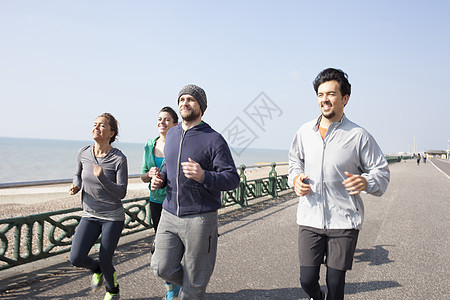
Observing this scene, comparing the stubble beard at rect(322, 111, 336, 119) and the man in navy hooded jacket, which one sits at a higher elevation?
the stubble beard at rect(322, 111, 336, 119)

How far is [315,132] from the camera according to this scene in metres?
2.82

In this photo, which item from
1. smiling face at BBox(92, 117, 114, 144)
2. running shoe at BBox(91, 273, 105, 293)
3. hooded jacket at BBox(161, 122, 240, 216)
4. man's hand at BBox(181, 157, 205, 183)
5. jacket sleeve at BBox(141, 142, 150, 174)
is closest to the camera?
man's hand at BBox(181, 157, 205, 183)

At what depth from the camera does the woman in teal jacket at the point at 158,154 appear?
394cm

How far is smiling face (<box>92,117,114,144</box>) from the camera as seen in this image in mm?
3346

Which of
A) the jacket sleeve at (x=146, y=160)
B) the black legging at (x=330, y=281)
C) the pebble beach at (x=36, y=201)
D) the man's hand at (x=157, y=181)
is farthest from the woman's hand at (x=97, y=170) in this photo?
the pebble beach at (x=36, y=201)

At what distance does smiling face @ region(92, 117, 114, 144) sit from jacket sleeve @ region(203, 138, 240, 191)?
141cm

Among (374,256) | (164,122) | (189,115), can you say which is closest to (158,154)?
(164,122)

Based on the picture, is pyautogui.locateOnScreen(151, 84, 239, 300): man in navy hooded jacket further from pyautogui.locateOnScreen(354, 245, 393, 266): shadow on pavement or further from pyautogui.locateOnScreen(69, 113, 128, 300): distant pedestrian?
pyautogui.locateOnScreen(354, 245, 393, 266): shadow on pavement

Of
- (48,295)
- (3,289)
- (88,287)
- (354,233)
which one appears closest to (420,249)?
(354,233)

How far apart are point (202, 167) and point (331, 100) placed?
3.93 feet

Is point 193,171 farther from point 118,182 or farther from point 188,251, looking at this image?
point 118,182

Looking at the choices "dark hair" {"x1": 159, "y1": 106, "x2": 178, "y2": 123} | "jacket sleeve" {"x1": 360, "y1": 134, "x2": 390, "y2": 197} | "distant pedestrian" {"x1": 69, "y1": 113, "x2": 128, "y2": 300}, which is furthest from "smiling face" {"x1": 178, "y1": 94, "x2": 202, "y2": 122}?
"dark hair" {"x1": 159, "y1": 106, "x2": 178, "y2": 123}

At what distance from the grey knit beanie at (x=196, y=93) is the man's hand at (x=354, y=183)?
49.9 inches

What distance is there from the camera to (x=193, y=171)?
2.35 m
